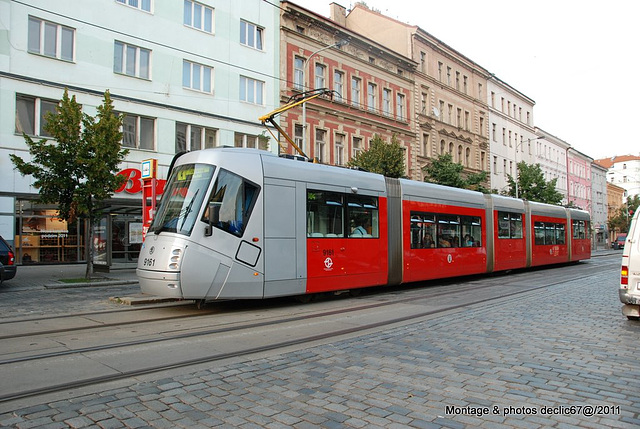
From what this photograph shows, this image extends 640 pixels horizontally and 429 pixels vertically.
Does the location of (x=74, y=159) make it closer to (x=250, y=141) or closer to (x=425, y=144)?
(x=250, y=141)

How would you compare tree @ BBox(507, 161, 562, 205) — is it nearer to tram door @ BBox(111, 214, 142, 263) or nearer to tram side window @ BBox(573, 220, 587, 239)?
tram side window @ BBox(573, 220, 587, 239)

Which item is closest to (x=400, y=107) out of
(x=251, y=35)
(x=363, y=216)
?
(x=251, y=35)

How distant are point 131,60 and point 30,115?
515cm

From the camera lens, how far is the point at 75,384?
15.7 ft

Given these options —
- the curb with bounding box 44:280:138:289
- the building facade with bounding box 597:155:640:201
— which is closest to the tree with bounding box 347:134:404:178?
the curb with bounding box 44:280:138:289

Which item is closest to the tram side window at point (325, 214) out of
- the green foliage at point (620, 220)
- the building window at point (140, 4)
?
the building window at point (140, 4)

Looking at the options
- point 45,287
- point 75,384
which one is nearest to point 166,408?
point 75,384

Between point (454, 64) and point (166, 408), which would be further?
point (454, 64)

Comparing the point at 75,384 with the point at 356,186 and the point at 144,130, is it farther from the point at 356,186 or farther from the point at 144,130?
the point at 144,130

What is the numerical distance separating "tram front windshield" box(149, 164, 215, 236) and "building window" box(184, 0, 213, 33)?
57.4ft

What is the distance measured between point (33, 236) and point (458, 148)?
34.6 meters

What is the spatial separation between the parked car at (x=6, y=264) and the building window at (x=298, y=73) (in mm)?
18153

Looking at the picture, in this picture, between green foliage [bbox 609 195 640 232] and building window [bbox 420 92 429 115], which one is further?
green foliage [bbox 609 195 640 232]

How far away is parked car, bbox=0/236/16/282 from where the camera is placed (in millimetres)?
13994
